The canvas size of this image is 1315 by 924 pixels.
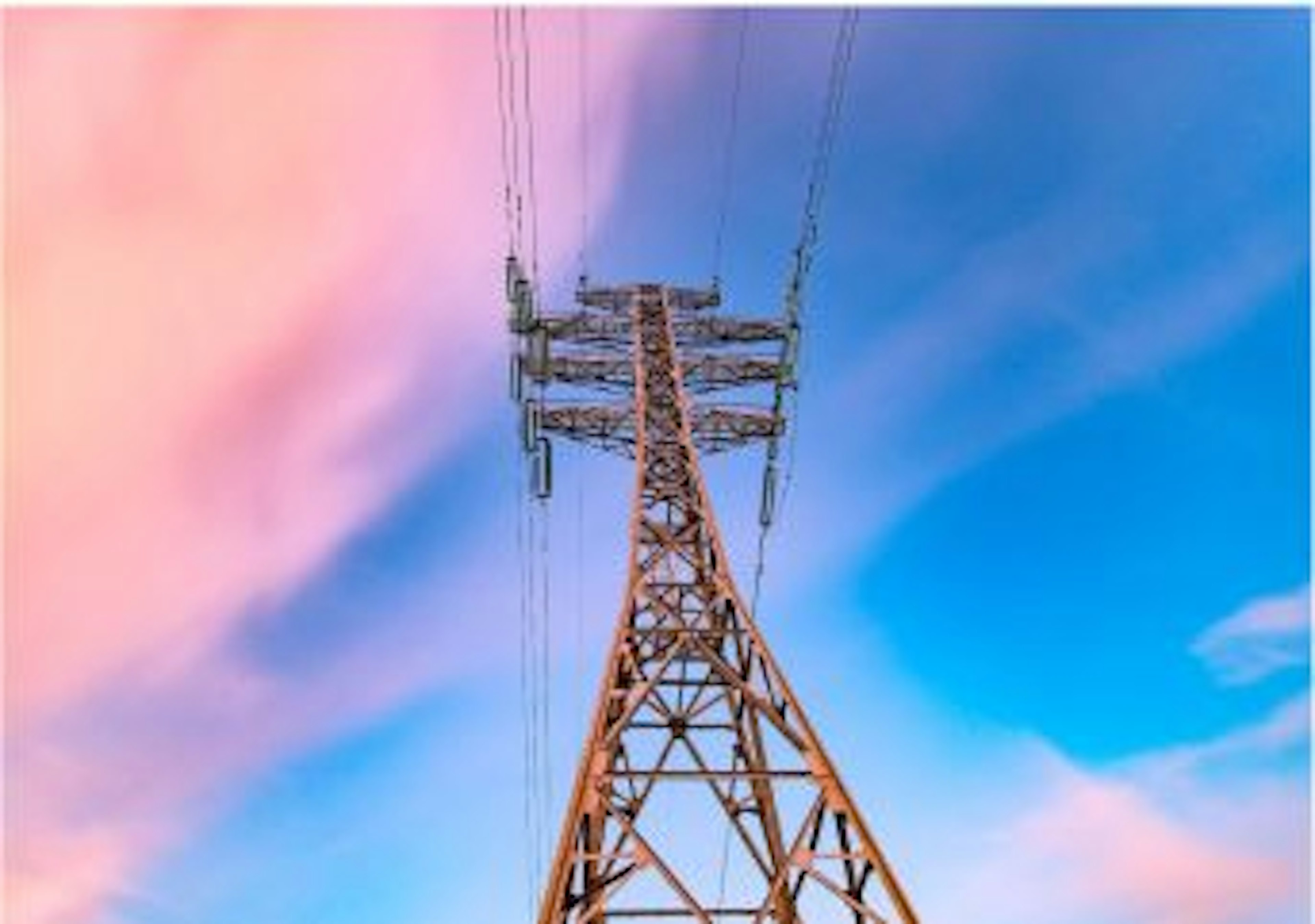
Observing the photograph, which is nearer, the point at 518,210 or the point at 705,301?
the point at 518,210

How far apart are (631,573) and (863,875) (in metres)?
5.30

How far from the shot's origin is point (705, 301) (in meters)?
26.7

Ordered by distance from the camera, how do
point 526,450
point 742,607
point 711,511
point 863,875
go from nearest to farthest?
point 863,875 < point 742,607 < point 711,511 < point 526,450

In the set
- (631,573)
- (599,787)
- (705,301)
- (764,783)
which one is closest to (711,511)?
(631,573)

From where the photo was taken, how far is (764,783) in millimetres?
14891

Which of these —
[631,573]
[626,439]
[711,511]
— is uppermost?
[626,439]

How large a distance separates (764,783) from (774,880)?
2.57 m

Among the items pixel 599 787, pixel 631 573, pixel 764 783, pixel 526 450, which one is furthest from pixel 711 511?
pixel 526 450

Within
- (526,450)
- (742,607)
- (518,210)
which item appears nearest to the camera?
(742,607)

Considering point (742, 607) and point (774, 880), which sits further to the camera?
point (742, 607)

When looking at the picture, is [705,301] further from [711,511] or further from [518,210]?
[711,511]

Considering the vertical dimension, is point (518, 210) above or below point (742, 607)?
above

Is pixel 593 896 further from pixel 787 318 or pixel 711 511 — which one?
pixel 787 318

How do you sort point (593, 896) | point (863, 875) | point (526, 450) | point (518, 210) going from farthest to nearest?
point (526, 450) < point (518, 210) < point (593, 896) < point (863, 875)
